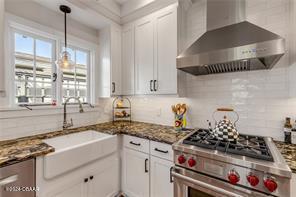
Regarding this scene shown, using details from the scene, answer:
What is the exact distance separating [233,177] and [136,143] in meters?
1.02

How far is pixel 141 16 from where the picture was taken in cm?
207

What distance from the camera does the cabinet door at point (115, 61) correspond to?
2.19m

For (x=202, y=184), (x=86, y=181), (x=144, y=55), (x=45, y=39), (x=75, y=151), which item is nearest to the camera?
(x=202, y=184)

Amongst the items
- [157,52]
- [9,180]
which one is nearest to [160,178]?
[9,180]

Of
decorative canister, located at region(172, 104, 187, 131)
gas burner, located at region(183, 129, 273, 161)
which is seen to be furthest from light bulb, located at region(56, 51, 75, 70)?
gas burner, located at region(183, 129, 273, 161)

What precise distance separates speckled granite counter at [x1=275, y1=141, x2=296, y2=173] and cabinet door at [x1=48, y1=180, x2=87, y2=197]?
1.66m

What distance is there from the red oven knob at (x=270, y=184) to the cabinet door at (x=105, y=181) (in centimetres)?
146

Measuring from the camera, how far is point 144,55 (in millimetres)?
2037

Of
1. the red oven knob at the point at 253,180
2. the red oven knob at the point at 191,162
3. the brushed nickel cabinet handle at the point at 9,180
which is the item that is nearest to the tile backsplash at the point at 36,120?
the brushed nickel cabinet handle at the point at 9,180

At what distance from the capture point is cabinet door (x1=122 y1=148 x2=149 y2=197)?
1.66 metres

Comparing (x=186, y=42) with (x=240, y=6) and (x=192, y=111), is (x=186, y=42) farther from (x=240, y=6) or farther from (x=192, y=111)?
(x=192, y=111)

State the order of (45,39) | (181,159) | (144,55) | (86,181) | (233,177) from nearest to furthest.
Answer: (233,177), (181,159), (86,181), (45,39), (144,55)

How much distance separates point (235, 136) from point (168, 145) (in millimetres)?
605

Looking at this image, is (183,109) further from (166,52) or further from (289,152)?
(289,152)
